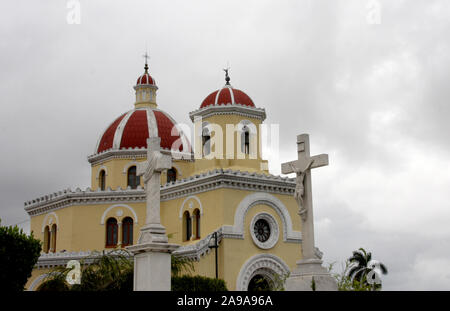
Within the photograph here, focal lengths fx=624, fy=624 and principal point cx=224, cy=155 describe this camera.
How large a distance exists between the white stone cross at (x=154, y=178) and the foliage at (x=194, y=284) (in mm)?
8462

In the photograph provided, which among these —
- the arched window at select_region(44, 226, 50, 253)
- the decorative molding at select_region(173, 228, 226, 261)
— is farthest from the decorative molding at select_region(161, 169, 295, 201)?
the arched window at select_region(44, 226, 50, 253)

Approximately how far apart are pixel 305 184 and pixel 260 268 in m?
16.3

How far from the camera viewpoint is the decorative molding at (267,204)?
32.4 meters

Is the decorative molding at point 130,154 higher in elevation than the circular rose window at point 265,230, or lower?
higher

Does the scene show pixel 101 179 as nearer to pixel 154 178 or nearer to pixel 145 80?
pixel 145 80

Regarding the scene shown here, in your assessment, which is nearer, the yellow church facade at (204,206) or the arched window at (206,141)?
the yellow church facade at (204,206)

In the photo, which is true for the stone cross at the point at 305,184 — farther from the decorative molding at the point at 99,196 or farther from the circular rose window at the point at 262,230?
the decorative molding at the point at 99,196

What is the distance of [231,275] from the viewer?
31.3 m

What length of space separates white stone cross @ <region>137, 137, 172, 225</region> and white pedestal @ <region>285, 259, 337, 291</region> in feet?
12.8

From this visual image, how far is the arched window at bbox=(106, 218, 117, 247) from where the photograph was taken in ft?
121

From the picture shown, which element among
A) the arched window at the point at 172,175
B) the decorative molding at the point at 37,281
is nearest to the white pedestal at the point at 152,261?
the decorative molding at the point at 37,281
